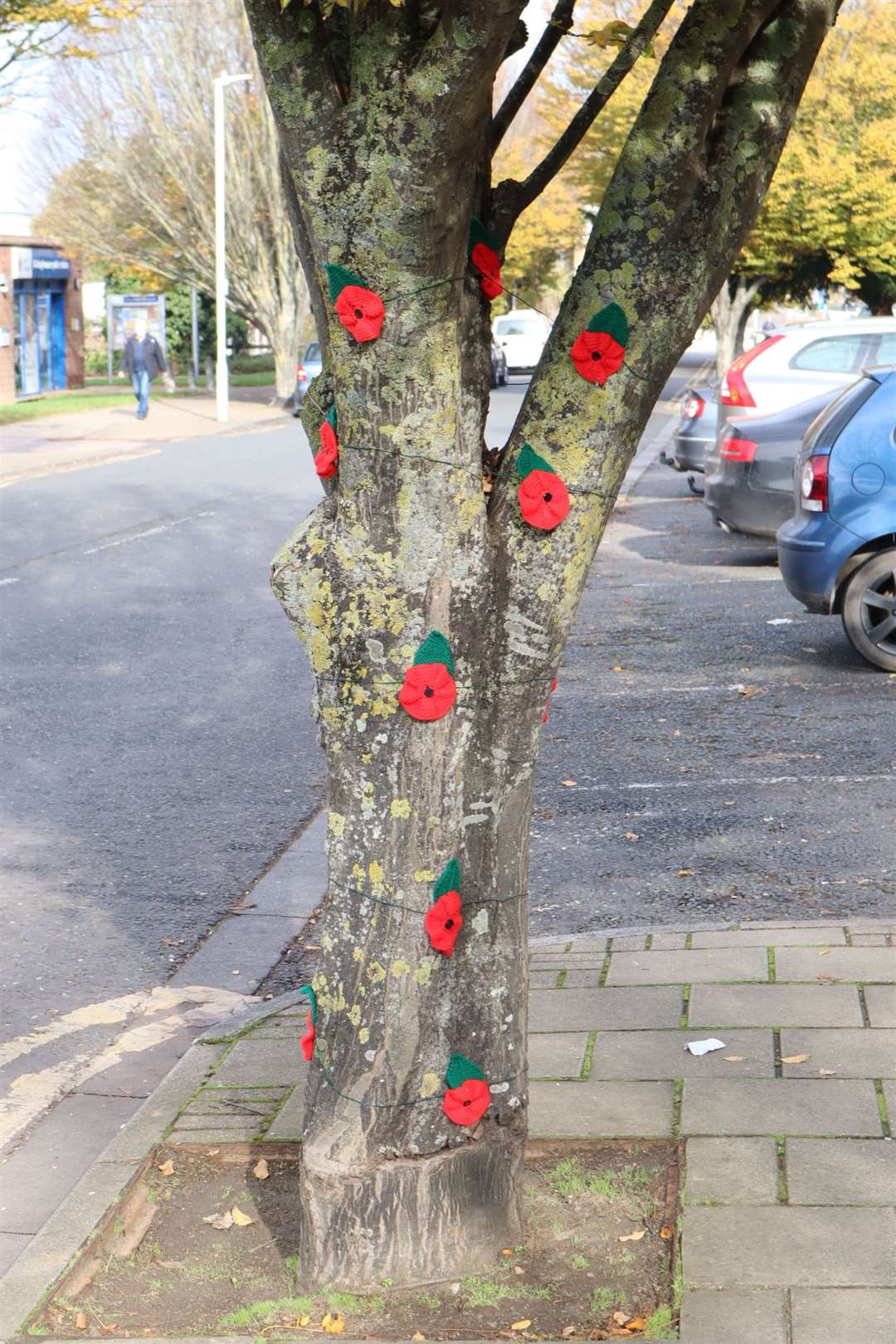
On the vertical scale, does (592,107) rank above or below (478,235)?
above

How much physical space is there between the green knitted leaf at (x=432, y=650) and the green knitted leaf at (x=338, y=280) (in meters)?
0.69

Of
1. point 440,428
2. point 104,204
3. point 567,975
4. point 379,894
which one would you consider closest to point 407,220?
point 440,428

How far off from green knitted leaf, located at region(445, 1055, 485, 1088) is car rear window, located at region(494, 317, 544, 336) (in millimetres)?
48260

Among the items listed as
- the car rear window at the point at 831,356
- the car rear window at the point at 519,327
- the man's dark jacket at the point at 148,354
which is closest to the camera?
the car rear window at the point at 831,356

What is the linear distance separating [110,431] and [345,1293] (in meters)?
27.0

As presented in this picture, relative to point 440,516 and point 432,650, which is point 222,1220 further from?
point 440,516

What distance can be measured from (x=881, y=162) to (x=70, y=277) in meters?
22.3

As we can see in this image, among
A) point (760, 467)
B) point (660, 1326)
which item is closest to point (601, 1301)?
point (660, 1326)

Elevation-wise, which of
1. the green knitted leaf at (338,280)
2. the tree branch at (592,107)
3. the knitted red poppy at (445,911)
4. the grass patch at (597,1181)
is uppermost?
the tree branch at (592,107)

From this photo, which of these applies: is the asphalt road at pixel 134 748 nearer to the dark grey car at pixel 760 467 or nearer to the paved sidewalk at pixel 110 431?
the dark grey car at pixel 760 467

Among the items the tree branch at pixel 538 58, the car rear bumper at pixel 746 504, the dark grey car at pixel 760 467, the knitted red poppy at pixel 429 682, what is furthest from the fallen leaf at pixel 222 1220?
the car rear bumper at pixel 746 504

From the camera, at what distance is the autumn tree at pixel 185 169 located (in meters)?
37.4

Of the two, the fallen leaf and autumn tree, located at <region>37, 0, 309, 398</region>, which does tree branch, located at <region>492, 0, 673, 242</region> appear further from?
autumn tree, located at <region>37, 0, 309, 398</region>

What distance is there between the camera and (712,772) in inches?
293
